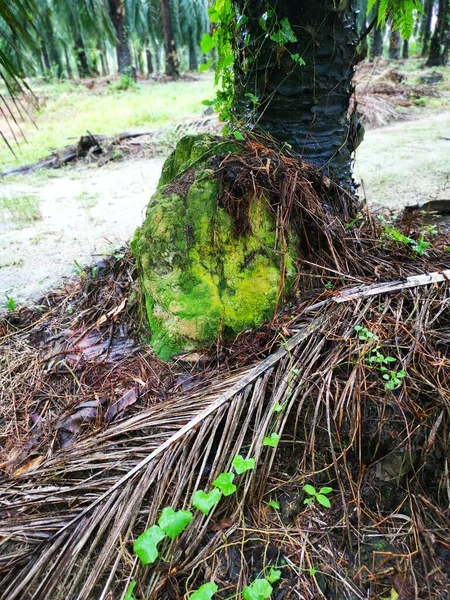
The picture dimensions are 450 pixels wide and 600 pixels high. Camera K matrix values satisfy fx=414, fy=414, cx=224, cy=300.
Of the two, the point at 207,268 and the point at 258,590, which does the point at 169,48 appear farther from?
the point at 258,590

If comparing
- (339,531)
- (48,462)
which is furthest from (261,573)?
(48,462)

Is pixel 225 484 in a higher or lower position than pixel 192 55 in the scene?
lower

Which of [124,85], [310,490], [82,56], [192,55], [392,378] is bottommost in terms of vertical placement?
[310,490]

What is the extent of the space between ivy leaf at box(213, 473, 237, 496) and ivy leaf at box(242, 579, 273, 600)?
0.74 feet

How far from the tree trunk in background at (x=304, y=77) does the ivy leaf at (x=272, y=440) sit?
1422mm

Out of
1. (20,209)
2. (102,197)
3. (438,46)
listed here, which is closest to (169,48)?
(438,46)

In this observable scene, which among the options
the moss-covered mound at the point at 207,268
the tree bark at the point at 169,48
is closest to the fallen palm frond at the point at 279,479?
the moss-covered mound at the point at 207,268

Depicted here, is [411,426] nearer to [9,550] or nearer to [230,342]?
[230,342]

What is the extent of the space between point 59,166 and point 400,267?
683cm

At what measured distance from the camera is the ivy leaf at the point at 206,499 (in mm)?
1151

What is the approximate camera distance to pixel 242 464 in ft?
4.06

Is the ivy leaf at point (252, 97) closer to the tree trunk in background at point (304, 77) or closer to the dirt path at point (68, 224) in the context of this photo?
the tree trunk in background at point (304, 77)

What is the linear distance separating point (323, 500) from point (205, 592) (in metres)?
0.43

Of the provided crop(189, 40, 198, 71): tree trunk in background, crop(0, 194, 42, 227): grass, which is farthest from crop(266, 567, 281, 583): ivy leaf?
crop(189, 40, 198, 71): tree trunk in background
